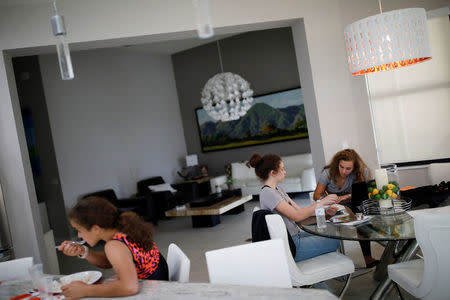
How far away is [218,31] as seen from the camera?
4.33 meters

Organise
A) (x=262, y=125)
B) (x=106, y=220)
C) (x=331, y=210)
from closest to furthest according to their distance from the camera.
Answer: (x=106, y=220), (x=331, y=210), (x=262, y=125)

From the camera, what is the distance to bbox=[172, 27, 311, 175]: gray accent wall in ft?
27.3

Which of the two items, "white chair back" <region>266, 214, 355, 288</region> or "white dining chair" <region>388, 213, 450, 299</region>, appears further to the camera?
"white chair back" <region>266, 214, 355, 288</region>

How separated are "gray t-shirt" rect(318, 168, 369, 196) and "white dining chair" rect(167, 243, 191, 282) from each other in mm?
1818

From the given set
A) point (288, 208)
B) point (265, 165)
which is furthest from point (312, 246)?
point (265, 165)

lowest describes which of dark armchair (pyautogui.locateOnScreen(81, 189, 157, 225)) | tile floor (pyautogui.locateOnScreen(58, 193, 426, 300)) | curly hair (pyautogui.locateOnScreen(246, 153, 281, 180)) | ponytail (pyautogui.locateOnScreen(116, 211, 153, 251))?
tile floor (pyautogui.locateOnScreen(58, 193, 426, 300))

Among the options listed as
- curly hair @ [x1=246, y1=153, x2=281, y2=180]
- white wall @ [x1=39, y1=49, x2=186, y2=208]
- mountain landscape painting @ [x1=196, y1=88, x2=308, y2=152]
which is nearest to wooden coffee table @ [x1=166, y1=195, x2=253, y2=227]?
white wall @ [x1=39, y1=49, x2=186, y2=208]

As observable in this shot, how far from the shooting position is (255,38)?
8617 mm

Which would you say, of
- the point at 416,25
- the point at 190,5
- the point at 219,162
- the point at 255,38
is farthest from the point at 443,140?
the point at 219,162

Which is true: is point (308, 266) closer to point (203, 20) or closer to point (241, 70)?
point (203, 20)

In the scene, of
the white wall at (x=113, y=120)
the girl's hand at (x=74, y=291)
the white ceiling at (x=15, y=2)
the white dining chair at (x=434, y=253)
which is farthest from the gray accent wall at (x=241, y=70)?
the girl's hand at (x=74, y=291)

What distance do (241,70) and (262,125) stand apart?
1302mm

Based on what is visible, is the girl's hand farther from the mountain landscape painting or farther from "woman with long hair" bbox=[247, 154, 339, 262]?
the mountain landscape painting

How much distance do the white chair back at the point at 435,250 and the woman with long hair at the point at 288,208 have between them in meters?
0.83
